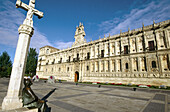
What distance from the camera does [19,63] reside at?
182 inches

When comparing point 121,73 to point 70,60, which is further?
point 70,60

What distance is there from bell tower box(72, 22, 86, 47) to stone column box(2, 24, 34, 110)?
30905 millimetres

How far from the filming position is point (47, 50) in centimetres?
5281

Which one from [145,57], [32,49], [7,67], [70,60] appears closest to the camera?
[145,57]

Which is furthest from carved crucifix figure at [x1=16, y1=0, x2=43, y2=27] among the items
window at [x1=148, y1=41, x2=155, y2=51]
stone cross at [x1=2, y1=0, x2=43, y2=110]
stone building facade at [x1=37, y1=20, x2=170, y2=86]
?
window at [x1=148, y1=41, x2=155, y2=51]

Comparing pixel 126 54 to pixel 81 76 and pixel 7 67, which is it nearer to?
pixel 81 76

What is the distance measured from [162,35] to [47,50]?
49.9m

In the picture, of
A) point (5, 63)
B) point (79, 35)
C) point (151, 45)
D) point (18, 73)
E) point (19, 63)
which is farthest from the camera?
point (5, 63)

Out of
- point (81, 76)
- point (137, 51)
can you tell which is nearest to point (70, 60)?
point (81, 76)

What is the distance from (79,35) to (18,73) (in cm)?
3402

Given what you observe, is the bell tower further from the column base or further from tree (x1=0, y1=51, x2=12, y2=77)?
tree (x1=0, y1=51, x2=12, y2=77)

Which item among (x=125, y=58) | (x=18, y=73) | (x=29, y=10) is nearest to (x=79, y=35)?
(x=125, y=58)

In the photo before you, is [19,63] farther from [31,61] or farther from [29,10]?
[31,61]

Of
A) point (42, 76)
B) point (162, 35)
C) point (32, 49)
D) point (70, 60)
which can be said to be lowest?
point (42, 76)
